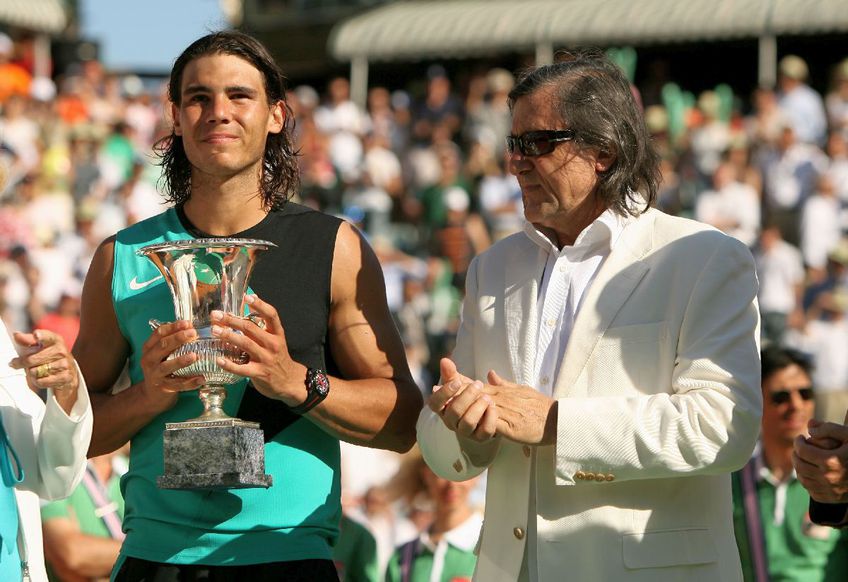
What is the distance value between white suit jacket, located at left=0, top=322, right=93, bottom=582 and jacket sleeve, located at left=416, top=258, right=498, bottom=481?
2.87ft

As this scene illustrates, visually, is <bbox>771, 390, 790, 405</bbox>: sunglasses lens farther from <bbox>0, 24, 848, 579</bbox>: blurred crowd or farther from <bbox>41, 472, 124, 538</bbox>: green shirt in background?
<bbox>0, 24, 848, 579</bbox>: blurred crowd

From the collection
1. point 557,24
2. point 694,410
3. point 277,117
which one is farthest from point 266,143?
point 557,24

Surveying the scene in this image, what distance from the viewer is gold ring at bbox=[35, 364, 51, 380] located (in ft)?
12.2

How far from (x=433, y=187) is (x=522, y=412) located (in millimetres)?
13492

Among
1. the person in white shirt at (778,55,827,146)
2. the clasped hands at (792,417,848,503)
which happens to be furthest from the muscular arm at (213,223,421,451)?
the person in white shirt at (778,55,827,146)

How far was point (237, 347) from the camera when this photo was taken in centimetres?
378

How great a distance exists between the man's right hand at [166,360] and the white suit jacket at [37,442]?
0.57 ft

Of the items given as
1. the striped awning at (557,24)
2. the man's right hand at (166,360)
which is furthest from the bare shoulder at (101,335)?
the striped awning at (557,24)

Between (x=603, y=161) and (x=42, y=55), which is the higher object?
(x=42, y=55)

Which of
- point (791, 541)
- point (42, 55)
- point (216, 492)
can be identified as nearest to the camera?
point (216, 492)

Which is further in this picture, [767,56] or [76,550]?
[767,56]

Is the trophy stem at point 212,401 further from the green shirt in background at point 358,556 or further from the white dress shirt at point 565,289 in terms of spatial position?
the green shirt in background at point 358,556

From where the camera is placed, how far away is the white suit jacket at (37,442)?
3.89 meters

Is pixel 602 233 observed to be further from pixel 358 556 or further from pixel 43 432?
pixel 358 556
